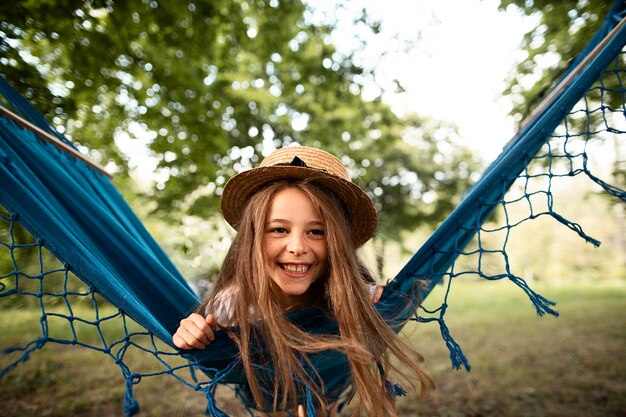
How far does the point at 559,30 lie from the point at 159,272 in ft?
8.65

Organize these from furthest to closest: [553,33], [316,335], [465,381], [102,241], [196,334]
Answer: [465,381] → [553,33] → [102,241] → [316,335] → [196,334]

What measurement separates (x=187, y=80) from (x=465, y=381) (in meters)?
3.18

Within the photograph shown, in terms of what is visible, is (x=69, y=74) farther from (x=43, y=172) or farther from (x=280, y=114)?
(x=280, y=114)

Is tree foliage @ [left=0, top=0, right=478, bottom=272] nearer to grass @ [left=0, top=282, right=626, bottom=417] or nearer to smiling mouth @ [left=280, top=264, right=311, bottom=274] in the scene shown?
grass @ [left=0, top=282, right=626, bottom=417]

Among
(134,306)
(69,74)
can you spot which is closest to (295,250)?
(134,306)

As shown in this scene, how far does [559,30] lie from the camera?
8.24ft

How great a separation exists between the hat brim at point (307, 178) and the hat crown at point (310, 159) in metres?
0.03

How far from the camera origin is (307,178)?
137 centimetres

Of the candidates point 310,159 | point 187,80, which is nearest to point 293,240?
point 310,159

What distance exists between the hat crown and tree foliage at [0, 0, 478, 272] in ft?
5.26

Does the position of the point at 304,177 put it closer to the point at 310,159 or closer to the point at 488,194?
the point at 310,159

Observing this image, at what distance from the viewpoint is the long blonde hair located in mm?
1181

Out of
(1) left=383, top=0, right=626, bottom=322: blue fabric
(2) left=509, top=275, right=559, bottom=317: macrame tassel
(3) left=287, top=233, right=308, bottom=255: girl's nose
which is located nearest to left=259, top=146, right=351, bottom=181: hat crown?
(3) left=287, top=233, right=308, bottom=255: girl's nose

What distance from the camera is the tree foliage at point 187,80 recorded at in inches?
94.1
